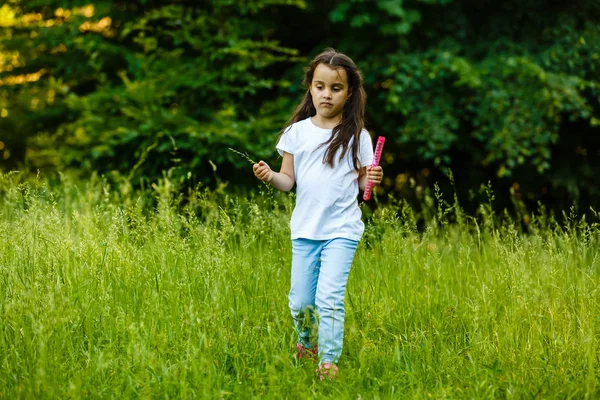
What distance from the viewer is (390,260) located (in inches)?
161

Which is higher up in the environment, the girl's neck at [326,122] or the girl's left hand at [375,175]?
the girl's neck at [326,122]

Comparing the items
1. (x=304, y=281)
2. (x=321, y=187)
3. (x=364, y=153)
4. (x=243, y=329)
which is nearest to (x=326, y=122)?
(x=364, y=153)

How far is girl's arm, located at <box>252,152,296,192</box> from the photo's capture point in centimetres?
302

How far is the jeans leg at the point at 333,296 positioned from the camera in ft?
9.72

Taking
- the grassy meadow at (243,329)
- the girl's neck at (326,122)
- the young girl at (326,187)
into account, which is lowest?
the grassy meadow at (243,329)

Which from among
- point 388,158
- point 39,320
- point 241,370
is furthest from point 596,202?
point 39,320

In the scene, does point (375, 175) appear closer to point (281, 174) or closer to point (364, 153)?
point (364, 153)

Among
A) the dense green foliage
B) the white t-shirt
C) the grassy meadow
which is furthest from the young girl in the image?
the dense green foliage

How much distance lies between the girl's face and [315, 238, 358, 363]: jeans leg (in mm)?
650

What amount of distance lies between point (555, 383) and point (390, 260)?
1.44 m

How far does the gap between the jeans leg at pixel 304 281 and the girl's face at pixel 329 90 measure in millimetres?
649

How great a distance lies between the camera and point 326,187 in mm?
3088

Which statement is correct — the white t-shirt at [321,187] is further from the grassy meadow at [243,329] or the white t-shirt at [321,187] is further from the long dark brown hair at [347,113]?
the grassy meadow at [243,329]

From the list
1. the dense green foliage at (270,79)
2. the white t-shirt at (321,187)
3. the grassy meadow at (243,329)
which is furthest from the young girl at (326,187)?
the dense green foliage at (270,79)
